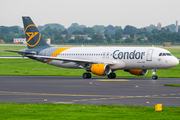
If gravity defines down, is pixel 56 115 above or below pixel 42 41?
below

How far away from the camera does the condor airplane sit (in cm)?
4756

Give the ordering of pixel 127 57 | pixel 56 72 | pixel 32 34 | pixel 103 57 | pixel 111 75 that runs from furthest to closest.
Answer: pixel 56 72, pixel 32 34, pixel 103 57, pixel 111 75, pixel 127 57

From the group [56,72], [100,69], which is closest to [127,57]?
[100,69]

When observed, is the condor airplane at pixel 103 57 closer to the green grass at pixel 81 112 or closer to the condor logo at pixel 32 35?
the condor logo at pixel 32 35

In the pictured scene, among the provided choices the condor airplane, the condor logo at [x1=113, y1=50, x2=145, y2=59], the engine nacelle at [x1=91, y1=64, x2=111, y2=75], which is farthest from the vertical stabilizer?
the condor logo at [x1=113, y1=50, x2=145, y2=59]

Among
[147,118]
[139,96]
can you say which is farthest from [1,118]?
[139,96]

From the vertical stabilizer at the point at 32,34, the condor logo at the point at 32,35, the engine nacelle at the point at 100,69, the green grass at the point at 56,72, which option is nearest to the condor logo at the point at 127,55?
the engine nacelle at the point at 100,69

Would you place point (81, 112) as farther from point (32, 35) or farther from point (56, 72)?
point (56, 72)

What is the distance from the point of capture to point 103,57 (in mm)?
50875

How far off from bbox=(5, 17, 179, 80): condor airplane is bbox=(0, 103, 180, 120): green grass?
81.7ft

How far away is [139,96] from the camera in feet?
95.8

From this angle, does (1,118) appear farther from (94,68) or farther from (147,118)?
(94,68)

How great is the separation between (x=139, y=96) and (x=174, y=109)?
7462 mm

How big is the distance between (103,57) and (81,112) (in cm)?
3028
